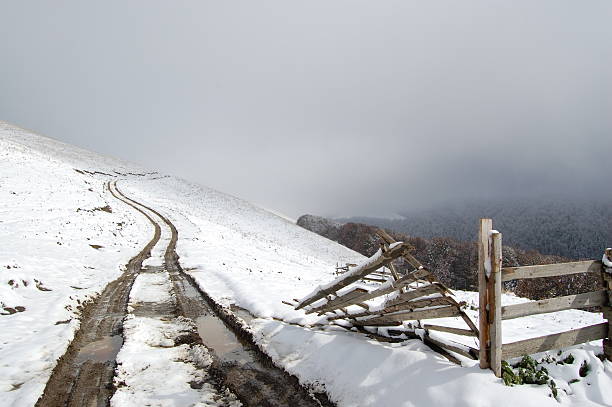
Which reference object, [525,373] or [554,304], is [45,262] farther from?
[554,304]

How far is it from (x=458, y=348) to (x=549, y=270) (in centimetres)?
170

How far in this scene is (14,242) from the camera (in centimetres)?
1530

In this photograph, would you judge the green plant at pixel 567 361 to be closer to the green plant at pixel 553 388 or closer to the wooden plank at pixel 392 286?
the green plant at pixel 553 388

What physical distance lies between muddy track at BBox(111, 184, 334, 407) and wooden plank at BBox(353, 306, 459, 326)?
1655mm

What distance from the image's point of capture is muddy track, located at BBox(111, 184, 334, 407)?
5.11 meters

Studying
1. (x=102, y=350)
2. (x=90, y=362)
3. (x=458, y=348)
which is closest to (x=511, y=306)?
(x=458, y=348)

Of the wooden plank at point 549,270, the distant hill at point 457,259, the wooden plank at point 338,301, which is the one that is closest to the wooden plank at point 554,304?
the wooden plank at point 549,270

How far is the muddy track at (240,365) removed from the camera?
5.11m

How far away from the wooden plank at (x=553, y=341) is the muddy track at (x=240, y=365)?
2700 millimetres

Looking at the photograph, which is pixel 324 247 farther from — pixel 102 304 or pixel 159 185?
pixel 102 304

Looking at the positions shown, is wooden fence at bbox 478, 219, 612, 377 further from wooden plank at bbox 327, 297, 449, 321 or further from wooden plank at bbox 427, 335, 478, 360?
wooden plank at bbox 327, 297, 449, 321

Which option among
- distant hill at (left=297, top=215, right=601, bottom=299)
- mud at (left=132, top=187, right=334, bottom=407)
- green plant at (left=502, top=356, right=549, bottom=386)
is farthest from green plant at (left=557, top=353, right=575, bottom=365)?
distant hill at (left=297, top=215, right=601, bottom=299)

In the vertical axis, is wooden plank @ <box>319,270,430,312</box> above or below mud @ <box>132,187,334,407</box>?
above

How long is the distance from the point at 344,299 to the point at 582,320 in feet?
34.1
